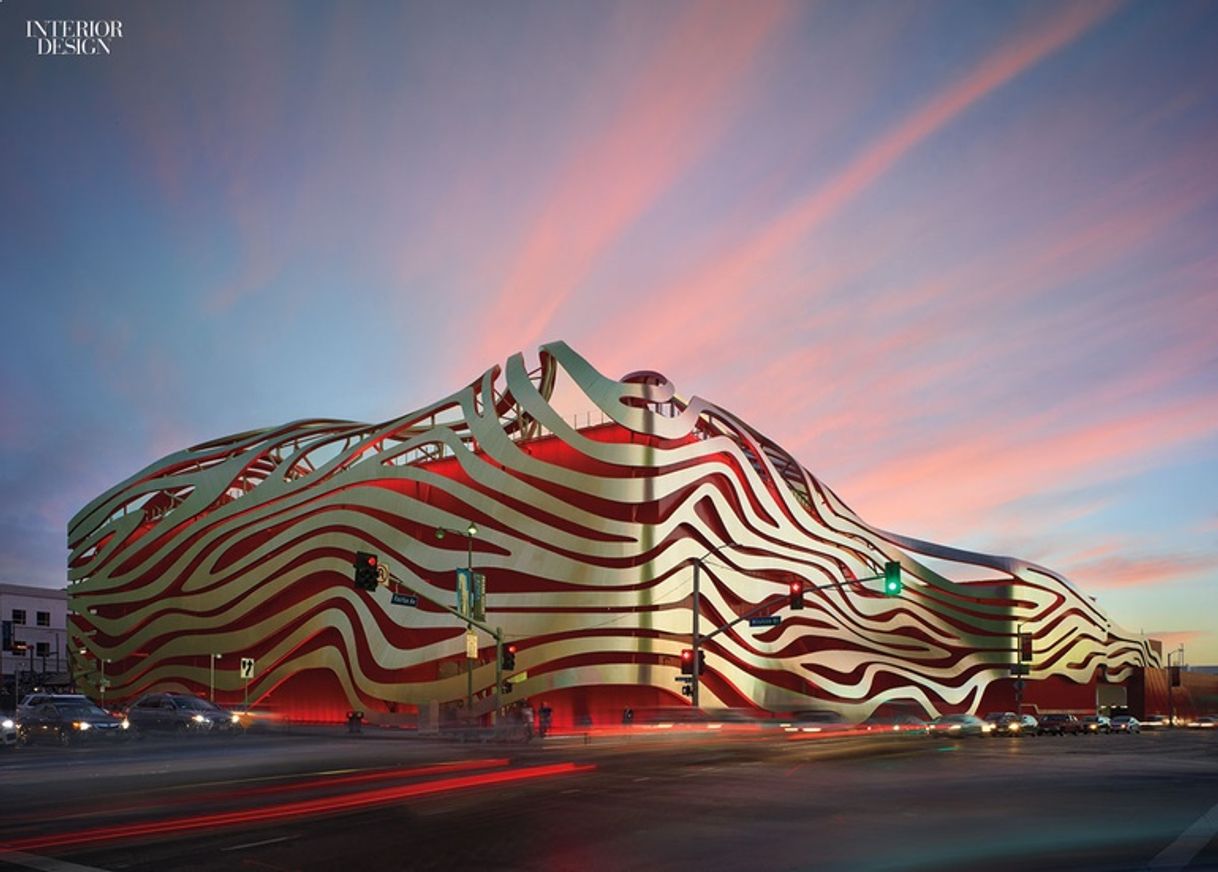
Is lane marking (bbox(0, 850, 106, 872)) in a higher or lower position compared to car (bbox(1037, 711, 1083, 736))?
higher


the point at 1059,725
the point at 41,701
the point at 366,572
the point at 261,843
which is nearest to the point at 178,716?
the point at 41,701

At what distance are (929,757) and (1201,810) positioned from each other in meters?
15.0

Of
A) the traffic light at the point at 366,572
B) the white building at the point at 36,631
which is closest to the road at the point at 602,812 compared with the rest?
the traffic light at the point at 366,572

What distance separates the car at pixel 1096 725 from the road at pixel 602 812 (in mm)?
34940

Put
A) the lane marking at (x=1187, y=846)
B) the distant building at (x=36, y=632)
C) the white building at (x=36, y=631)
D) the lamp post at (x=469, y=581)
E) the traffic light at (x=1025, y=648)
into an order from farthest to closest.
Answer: the white building at (x=36, y=631)
the distant building at (x=36, y=632)
the traffic light at (x=1025, y=648)
the lamp post at (x=469, y=581)
the lane marking at (x=1187, y=846)

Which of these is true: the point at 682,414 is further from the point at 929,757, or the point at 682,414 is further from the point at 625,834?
the point at 625,834

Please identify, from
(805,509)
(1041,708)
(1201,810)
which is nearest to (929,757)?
(1201,810)

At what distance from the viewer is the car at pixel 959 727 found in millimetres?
54812

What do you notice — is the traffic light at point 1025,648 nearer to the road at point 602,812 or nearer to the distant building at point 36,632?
the road at point 602,812

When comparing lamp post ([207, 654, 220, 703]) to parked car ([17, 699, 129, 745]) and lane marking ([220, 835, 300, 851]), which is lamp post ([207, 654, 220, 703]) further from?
lane marking ([220, 835, 300, 851])

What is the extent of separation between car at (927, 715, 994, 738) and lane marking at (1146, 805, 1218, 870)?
1526 inches

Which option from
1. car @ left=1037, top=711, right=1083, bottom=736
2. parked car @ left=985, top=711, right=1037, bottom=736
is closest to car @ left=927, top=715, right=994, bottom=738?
parked car @ left=985, top=711, right=1037, bottom=736

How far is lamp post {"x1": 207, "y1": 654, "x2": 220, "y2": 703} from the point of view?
232 ft

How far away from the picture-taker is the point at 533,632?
59.6 m
